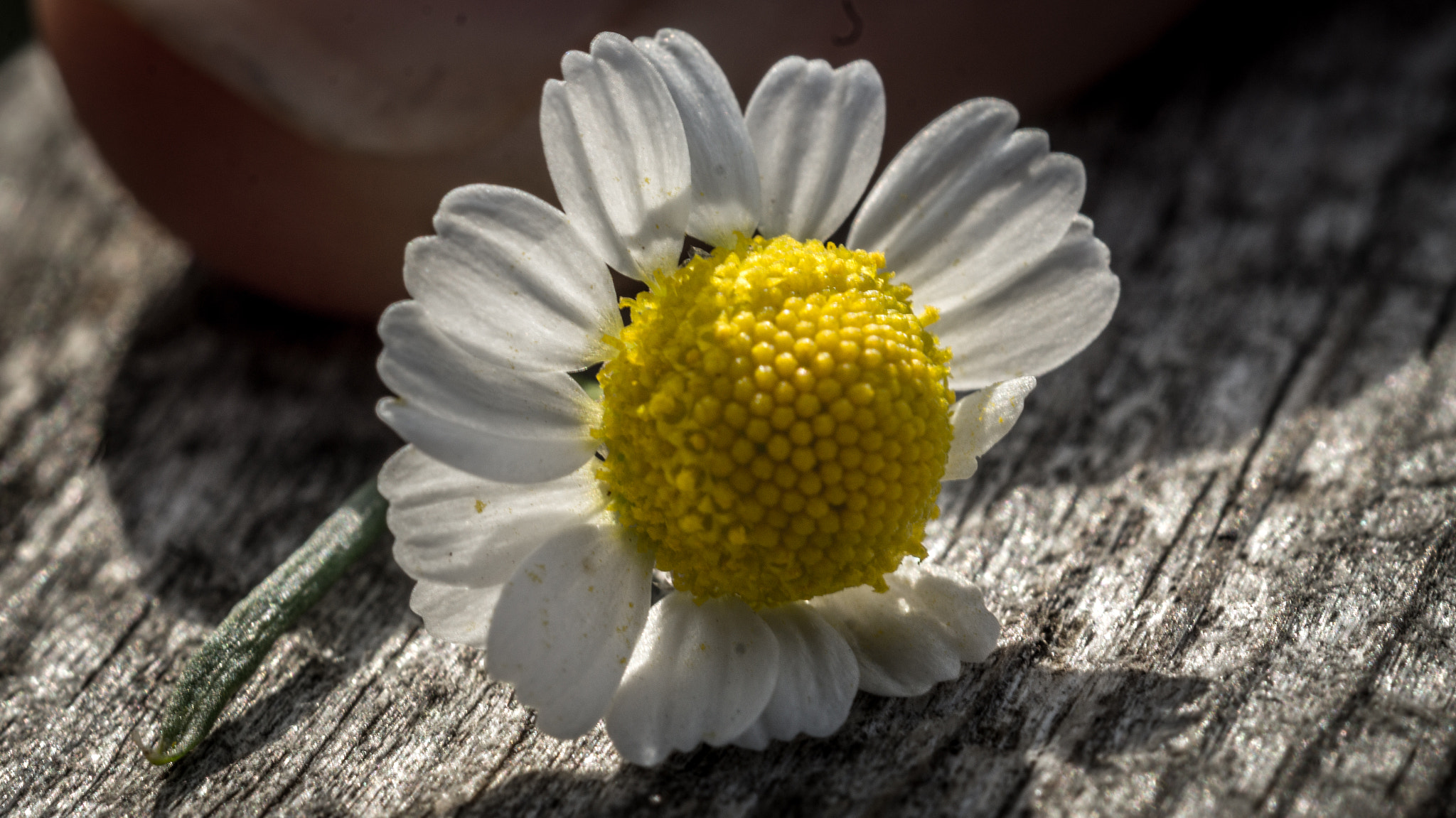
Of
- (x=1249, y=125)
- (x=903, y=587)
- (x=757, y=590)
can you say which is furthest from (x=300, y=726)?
(x=1249, y=125)

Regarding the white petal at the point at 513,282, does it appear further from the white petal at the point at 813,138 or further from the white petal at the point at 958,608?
the white petal at the point at 958,608

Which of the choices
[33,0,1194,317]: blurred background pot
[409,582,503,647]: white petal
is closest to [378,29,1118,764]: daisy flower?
[409,582,503,647]: white petal

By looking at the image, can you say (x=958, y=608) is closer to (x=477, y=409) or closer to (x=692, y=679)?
(x=692, y=679)

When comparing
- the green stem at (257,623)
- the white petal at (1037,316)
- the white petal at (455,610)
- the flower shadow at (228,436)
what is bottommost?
the flower shadow at (228,436)

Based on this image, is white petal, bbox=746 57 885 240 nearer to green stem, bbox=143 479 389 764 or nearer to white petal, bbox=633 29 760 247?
white petal, bbox=633 29 760 247

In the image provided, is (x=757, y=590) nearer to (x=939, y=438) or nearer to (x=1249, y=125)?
(x=939, y=438)

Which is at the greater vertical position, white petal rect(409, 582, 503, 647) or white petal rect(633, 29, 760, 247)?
white petal rect(633, 29, 760, 247)

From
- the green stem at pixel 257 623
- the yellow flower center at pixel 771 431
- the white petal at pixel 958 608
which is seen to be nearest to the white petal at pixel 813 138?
the yellow flower center at pixel 771 431
